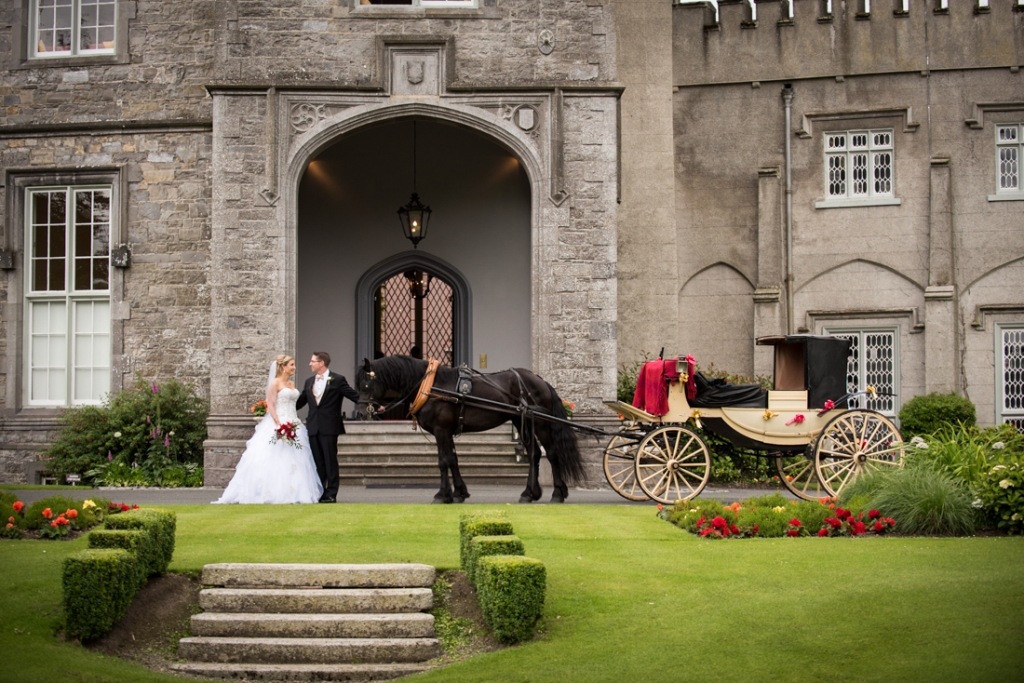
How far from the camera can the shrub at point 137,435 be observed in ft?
52.2

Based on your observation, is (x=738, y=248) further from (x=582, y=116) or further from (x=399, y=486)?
(x=399, y=486)

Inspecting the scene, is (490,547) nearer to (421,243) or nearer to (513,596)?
(513,596)

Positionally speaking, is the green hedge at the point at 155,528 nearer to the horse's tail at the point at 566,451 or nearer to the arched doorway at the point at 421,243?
the horse's tail at the point at 566,451

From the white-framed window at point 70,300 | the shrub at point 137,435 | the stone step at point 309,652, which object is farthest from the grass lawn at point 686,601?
the white-framed window at point 70,300

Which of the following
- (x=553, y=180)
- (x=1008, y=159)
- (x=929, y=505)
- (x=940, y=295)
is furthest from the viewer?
(x=1008, y=159)

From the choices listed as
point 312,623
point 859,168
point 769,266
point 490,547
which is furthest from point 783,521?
point 859,168

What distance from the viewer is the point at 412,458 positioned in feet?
52.7

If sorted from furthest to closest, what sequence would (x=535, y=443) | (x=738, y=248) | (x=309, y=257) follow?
(x=738, y=248), (x=309, y=257), (x=535, y=443)

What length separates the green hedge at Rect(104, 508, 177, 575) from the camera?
809cm

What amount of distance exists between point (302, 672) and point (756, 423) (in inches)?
267

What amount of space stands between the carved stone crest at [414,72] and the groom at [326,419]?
5182mm

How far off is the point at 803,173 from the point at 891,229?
1949 mm

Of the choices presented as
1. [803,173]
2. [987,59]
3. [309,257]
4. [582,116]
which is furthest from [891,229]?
[309,257]

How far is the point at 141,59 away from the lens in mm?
17109
